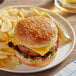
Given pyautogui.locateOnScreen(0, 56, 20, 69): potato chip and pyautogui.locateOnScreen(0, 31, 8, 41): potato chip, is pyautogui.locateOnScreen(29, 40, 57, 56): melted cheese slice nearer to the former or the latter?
pyautogui.locateOnScreen(0, 56, 20, 69): potato chip

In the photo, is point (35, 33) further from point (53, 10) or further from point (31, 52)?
point (53, 10)

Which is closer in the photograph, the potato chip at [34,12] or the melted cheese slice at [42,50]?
the melted cheese slice at [42,50]

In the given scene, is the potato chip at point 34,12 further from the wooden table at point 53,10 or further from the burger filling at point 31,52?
the burger filling at point 31,52

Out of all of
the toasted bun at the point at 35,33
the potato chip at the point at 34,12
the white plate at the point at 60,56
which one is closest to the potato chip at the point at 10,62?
the white plate at the point at 60,56

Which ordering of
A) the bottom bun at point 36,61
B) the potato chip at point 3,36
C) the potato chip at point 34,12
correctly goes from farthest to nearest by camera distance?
the potato chip at point 34,12 → the potato chip at point 3,36 → the bottom bun at point 36,61

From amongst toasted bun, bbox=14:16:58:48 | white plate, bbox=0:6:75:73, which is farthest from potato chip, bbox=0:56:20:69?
toasted bun, bbox=14:16:58:48

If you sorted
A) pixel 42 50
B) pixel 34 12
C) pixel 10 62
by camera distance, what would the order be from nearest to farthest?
pixel 42 50 → pixel 10 62 → pixel 34 12

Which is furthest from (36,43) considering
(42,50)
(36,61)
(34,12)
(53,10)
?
(53,10)

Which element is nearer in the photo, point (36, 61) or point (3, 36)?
point (36, 61)
